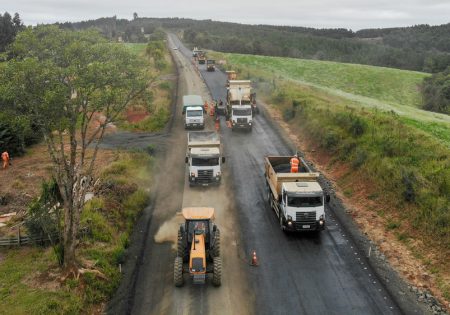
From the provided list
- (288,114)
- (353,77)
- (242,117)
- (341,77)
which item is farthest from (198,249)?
(353,77)

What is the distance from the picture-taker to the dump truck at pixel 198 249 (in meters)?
19.8

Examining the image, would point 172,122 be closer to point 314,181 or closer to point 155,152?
point 155,152

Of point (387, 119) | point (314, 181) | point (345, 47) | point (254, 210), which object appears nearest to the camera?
point (314, 181)

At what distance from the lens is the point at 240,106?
4725 centimetres

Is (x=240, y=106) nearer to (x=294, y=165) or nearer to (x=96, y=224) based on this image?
(x=294, y=165)

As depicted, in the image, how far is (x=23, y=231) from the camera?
25.0 meters

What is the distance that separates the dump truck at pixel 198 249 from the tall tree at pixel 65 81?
5089mm

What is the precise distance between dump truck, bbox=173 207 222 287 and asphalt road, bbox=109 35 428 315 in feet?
2.63

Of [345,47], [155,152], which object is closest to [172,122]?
[155,152]

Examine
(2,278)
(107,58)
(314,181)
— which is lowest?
(2,278)

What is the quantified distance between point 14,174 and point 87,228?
47.1 feet

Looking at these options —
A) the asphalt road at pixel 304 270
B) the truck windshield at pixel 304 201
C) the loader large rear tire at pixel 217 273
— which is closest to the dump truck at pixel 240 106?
the asphalt road at pixel 304 270

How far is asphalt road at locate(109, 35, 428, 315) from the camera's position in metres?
19.4

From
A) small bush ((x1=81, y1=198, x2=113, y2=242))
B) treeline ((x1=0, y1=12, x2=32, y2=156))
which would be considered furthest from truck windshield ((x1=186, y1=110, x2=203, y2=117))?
small bush ((x1=81, y1=198, x2=113, y2=242))
